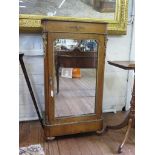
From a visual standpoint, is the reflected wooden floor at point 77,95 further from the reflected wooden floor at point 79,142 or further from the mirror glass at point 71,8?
the mirror glass at point 71,8

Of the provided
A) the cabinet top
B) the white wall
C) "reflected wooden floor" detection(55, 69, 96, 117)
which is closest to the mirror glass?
the white wall

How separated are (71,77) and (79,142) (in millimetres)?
638

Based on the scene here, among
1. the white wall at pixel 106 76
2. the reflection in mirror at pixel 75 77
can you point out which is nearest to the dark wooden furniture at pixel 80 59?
the reflection in mirror at pixel 75 77

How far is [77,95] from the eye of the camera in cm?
197

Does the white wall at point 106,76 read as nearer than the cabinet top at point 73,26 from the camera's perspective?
No

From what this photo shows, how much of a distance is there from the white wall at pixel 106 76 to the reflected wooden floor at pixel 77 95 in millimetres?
→ 539

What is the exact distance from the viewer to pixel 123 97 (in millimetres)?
2693

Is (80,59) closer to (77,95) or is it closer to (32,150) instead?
(77,95)

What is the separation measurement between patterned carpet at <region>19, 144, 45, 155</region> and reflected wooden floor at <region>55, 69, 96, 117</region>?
13.1 inches

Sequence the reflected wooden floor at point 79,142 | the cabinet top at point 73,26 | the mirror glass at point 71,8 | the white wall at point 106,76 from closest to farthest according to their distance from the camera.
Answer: the cabinet top at point 73,26
the reflected wooden floor at point 79,142
the mirror glass at point 71,8
the white wall at point 106,76

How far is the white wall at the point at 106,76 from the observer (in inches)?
88.0
